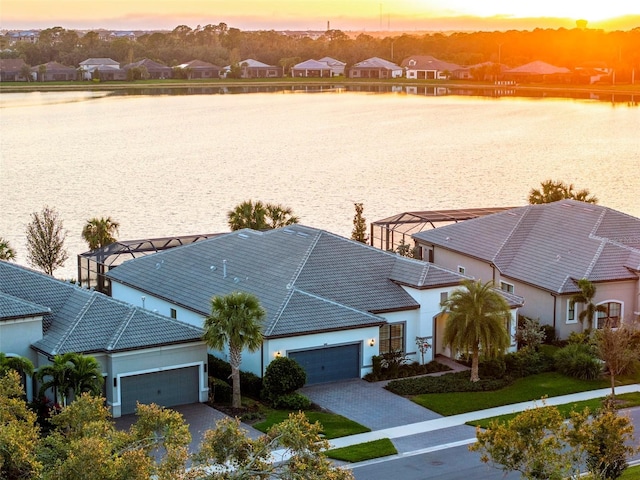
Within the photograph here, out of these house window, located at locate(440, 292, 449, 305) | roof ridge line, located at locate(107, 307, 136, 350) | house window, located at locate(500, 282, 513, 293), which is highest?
roof ridge line, located at locate(107, 307, 136, 350)

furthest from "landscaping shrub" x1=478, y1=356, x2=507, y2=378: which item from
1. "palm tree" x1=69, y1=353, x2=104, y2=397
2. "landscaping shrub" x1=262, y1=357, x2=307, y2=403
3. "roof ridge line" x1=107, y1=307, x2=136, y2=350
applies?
"palm tree" x1=69, y1=353, x2=104, y2=397

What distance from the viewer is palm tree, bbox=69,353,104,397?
1266 inches

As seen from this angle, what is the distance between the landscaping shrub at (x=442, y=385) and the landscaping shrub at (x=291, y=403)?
3483 mm

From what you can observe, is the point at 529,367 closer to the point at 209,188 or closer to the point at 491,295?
the point at 491,295

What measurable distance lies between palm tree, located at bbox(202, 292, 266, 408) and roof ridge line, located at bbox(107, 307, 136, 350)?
257 centimetres

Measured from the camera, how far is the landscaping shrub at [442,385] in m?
36.7

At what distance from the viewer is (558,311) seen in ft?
143

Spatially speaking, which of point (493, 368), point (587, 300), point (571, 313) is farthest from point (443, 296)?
point (587, 300)

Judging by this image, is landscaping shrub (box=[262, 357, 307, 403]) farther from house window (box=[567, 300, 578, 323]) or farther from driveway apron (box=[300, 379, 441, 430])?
house window (box=[567, 300, 578, 323])

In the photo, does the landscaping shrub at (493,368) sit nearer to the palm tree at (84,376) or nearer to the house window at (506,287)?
the house window at (506,287)

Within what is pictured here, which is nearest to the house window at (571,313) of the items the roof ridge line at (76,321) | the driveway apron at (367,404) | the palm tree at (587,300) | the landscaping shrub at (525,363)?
the palm tree at (587,300)

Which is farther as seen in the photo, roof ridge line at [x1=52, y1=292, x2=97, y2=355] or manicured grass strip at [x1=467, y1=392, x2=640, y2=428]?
manicured grass strip at [x1=467, y1=392, x2=640, y2=428]

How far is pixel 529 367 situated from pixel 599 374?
2490 millimetres

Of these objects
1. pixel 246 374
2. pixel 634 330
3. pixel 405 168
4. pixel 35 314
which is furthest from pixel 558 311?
pixel 405 168
